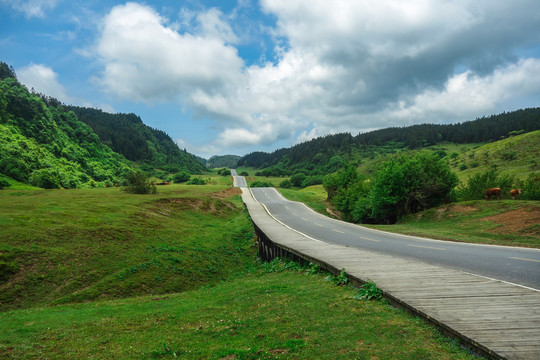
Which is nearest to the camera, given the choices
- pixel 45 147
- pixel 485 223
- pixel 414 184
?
pixel 485 223

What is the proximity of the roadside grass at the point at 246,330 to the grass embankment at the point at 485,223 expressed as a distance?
53.3 feet

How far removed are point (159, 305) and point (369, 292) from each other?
7.88m

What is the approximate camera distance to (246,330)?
6402 mm

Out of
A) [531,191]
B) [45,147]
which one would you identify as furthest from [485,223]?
[45,147]

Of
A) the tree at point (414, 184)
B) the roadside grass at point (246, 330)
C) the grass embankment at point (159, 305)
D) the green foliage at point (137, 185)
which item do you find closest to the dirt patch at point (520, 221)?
the tree at point (414, 184)

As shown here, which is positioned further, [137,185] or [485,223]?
[137,185]

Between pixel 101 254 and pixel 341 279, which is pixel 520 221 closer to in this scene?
pixel 341 279

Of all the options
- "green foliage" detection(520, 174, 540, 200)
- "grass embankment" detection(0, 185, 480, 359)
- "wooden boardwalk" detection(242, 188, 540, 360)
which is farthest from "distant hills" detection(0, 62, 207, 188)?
"green foliage" detection(520, 174, 540, 200)

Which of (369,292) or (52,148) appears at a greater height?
(52,148)

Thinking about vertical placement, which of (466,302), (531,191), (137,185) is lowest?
(466,302)

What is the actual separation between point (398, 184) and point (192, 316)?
33.3 m

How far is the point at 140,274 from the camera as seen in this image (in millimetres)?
16297

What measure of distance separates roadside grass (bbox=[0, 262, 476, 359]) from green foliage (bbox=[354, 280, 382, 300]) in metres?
0.27

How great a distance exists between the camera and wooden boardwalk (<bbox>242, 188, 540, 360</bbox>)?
14.5ft
